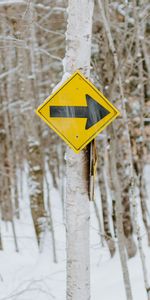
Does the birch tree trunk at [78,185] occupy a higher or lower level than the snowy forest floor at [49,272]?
higher

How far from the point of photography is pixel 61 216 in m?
14.5

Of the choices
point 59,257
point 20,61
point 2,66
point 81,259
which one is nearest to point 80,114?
point 81,259

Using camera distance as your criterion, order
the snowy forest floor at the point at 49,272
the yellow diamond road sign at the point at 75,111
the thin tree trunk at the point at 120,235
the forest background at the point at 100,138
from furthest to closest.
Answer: the snowy forest floor at the point at 49,272 < the forest background at the point at 100,138 < the thin tree trunk at the point at 120,235 < the yellow diamond road sign at the point at 75,111

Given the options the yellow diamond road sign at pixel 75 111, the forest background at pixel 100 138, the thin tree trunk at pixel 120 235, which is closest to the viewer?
the yellow diamond road sign at pixel 75 111

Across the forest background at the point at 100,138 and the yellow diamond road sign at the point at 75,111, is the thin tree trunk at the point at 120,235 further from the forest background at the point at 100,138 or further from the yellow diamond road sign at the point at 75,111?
the yellow diamond road sign at the point at 75,111

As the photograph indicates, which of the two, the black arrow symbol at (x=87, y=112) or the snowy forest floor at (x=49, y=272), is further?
the snowy forest floor at (x=49, y=272)

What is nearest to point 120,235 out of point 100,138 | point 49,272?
point 49,272

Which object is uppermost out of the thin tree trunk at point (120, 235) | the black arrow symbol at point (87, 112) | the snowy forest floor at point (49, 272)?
the black arrow symbol at point (87, 112)

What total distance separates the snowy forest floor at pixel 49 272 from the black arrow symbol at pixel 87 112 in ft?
6.96

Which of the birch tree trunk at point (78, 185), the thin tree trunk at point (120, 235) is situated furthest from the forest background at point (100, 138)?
the birch tree trunk at point (78, 185)

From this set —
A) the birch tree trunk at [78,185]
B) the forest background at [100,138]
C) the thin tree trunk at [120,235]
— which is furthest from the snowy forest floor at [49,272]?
the birch tree trunk at [78,185]

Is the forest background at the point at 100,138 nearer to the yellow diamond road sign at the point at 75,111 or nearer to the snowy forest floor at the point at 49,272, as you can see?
the snowy forest floor at the point at 49,272

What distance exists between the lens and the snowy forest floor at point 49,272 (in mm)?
6438

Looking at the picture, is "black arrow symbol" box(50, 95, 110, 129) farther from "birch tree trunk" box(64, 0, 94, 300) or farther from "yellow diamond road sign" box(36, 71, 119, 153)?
"birch tree trunk" box(64, 0, 94, 300)
